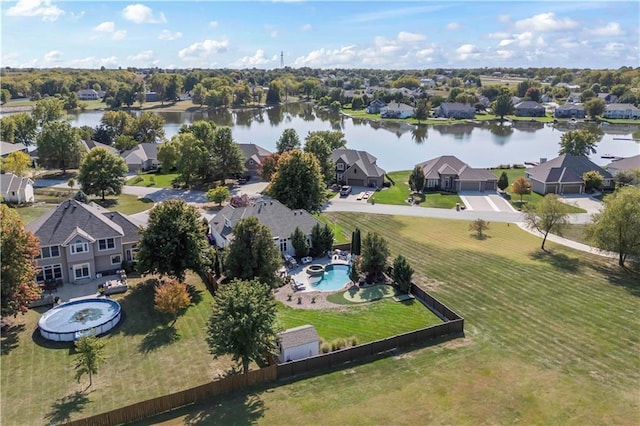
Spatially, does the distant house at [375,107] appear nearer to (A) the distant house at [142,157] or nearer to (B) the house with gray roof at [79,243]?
(A) the distant house at [142,157]

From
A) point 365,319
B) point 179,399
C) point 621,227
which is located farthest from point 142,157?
point 621,227

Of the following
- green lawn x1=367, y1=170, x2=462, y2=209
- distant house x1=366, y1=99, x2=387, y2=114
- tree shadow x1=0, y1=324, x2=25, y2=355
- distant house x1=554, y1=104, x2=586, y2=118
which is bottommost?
tree shadow x1=0, y1=324, x2=25, y2=355

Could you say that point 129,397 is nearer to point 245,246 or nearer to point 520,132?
point 245,246

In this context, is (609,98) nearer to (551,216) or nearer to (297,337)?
(551,216)

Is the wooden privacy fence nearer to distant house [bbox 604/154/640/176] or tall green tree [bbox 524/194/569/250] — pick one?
tall green tree [bbox 524/194/569/250]

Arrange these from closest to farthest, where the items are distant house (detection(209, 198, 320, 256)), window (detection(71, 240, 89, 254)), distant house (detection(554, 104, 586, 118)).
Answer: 1. window (detection(71, 240, 89, 254))
2. distant house (detection(209, 198, 320, 256))
3. distant house (detection(554, 104, 586, 118))

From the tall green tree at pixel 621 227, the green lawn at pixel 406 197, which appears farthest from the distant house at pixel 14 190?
the tall green tree at pixel 621 227

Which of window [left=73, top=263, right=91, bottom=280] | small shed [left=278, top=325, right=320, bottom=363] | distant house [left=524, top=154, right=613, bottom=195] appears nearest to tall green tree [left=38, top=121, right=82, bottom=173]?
window [left=73, top=263, right=91, bottom=280]
